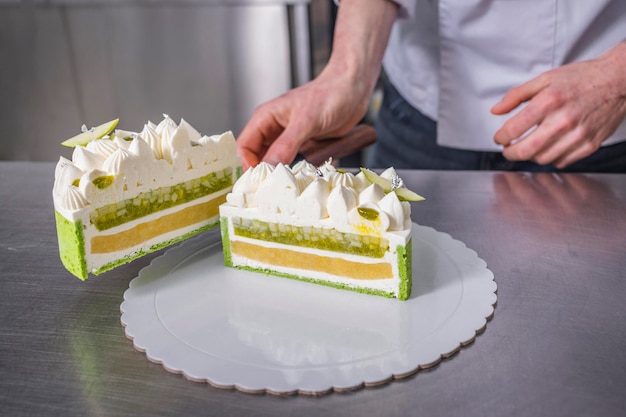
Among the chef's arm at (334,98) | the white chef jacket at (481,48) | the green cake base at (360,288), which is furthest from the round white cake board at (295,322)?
the white chef jacket at (481,48)

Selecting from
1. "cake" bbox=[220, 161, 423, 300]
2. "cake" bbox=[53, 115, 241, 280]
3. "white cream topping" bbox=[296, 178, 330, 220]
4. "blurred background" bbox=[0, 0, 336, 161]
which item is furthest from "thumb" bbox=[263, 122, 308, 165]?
"blurred background" bbox=[0, 0, 336, 161]

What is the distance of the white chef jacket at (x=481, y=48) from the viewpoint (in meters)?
1.99

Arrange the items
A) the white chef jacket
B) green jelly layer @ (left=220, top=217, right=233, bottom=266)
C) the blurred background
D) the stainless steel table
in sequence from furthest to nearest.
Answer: the blurred background
the white chef jacket
green jelly layer @ (left=220, top=217, right=233, bottom=266)
the stainless steel table

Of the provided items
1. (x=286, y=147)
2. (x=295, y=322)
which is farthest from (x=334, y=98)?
(x=295, y=322)

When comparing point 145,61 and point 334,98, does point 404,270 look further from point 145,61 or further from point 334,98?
point 145,61

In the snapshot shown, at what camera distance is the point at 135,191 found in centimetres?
143

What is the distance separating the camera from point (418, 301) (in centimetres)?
132

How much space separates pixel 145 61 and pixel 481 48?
2121mm

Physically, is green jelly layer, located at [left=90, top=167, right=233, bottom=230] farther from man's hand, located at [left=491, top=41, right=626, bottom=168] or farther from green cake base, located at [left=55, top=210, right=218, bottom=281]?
man's hand, located at [left=491, top=41, right=626, bottom=168]

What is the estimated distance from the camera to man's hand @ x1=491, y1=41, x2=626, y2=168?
6.00ft

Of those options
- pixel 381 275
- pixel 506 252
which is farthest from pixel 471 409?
pixel 506 252

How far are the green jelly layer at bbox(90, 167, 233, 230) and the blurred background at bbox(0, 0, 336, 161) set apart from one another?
6.70ft

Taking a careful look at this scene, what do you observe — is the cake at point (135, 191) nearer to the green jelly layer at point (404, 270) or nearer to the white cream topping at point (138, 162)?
the white cream topping at point (138, 162)

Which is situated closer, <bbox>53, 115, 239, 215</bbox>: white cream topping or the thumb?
<bbox>53, 115, 239, 215</bbox>: white cream topping
